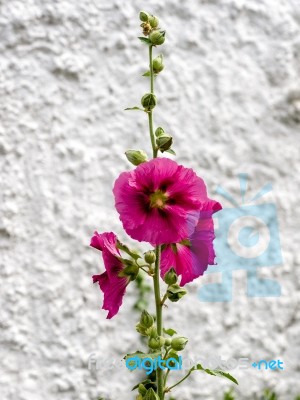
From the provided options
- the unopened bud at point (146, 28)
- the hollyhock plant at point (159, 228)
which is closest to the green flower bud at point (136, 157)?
the hollyhock plant at point (159, 228)

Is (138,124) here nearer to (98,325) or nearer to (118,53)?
(118,53)

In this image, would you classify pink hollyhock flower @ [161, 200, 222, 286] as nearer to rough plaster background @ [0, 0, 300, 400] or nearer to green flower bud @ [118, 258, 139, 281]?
green flower bud @ [118, 258, 139, 281]

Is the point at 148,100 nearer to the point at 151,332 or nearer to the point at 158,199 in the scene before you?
the point at 158,199

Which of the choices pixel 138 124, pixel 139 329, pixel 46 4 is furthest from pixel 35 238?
pixel 139 329

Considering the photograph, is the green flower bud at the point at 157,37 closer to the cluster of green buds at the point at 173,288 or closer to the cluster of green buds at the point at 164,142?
the cluster of green buds at the point at 164,142

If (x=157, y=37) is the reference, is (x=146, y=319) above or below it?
below

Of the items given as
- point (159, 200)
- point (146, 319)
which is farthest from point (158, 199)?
point (146, 319)
